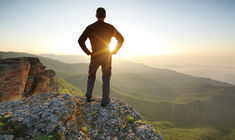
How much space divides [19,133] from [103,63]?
190 inches

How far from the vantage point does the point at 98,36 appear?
701 cm

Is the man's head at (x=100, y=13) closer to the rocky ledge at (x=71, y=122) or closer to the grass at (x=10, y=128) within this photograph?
the rocky ledge at (x=71, y=122)

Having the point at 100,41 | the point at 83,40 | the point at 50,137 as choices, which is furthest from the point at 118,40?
the point at 50,137

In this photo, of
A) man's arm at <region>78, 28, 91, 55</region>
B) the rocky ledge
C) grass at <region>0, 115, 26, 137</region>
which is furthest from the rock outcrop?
man's arm at <region>78, 28, 91, 55</region>

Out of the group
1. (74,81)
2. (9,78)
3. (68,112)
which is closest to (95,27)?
(68,112)

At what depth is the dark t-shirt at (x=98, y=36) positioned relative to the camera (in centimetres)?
700

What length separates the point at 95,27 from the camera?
7.00 metres

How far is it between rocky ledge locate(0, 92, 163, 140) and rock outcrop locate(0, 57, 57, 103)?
8.81 meters

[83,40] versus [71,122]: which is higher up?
[83,40]

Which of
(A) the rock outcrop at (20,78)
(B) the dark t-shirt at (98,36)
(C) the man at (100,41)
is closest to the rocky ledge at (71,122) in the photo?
(C) the man at (100,41)

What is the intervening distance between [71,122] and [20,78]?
1459 centimetres

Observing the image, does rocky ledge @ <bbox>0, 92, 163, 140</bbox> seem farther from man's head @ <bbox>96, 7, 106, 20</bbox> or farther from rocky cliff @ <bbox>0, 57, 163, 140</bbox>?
man's head @ <bbox>96, 7, 106, 20</bbox>

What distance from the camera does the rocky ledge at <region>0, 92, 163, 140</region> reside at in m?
4.95

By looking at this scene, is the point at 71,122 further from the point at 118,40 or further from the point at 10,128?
the point at 118,40
